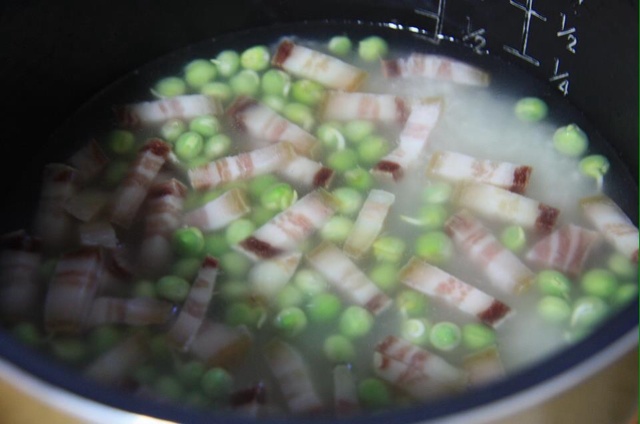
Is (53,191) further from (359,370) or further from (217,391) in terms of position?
(359,370)

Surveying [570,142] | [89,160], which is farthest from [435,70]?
[89,160]

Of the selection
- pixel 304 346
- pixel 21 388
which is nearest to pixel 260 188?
pixel 304 346

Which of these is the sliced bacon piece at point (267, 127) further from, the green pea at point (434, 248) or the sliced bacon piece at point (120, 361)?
the sliced bacon piece at point (120, 361)

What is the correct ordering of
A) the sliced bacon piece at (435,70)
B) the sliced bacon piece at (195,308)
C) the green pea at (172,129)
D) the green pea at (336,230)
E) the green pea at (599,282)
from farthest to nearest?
the sliced bacon piece at (435,70) → the green pea at (172,129) → the green pea at (336,230) → the green pea at (599,282) → the sliced bacon piece at (195,308)

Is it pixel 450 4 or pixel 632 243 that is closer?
pixel 632 243

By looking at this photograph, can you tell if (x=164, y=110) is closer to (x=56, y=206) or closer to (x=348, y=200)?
(x=56, y=206)

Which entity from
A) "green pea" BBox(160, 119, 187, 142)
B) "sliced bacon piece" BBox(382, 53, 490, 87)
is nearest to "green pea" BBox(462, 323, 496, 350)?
"sliced bacon piece" BBox(382, 53, 490, 87)

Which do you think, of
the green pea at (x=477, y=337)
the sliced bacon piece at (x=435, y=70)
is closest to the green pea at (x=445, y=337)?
the green pea at (x=477, y=337)
